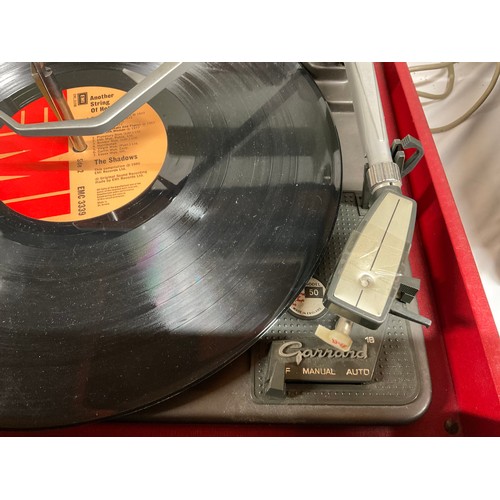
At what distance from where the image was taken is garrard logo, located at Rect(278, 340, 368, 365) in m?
0.58

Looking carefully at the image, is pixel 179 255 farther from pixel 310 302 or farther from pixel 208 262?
pixel 310 302

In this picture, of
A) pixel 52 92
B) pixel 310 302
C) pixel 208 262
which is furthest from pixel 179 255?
pixel 52 92

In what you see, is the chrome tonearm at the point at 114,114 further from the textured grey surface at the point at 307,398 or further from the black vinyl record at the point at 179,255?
the textured grey surface at the point at 307,398

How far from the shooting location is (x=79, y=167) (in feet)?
2.44

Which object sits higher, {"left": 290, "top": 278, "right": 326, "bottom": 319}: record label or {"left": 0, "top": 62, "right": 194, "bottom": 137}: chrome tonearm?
{"left": 0, "top": 62, "right": 194, "bottom": 137}: chrome tonearm

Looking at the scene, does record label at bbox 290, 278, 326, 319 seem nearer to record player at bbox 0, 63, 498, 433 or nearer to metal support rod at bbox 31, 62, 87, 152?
record player at bbox 0, 63, 498, 433

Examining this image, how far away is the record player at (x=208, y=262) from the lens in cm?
54

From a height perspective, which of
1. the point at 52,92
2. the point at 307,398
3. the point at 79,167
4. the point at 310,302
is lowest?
the point at 307,398

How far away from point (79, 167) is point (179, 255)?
0.26m

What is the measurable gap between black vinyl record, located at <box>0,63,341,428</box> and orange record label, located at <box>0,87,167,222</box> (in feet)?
0.04

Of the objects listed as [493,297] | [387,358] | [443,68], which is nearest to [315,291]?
[387,358]

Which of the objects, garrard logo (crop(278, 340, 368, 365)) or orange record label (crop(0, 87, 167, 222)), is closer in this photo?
garrard logo (crop(278, 340, 368, 365))

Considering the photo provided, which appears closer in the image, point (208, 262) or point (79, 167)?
point (208, 262)

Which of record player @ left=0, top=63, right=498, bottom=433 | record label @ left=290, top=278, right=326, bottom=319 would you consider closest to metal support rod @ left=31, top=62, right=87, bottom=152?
record player @ left=0, top=63, right=498, bottom=433
